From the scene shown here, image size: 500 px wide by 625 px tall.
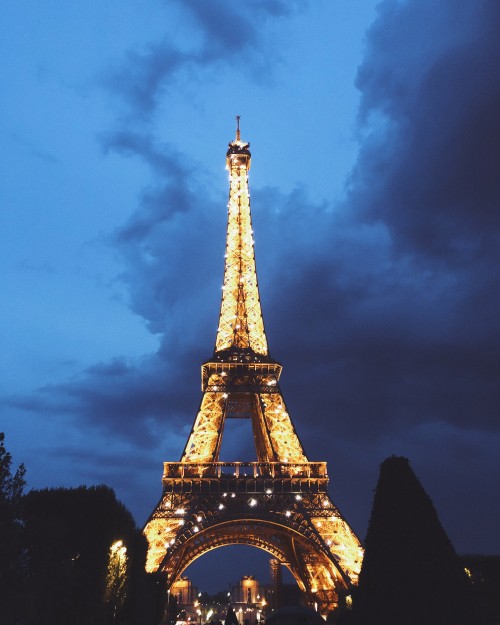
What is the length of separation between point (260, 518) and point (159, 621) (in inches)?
354

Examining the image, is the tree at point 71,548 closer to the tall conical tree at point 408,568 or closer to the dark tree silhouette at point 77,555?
the dark tree silhouette at point 77,555

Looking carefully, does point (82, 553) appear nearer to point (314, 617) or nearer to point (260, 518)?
point (314, 617)

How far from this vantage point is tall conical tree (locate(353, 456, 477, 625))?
1315 cm

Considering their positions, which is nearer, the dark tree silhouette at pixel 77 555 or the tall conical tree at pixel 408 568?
the tall conical tree at pixel 408 568

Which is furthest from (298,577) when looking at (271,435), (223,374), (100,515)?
(100,515)

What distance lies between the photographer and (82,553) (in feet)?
84.2

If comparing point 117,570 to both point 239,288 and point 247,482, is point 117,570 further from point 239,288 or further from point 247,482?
point 239,288

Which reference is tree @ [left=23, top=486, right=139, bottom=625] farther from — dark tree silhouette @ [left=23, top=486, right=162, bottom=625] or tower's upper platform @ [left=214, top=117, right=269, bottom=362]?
tower's upper platform @ [left=214, top=117, right=269, bottom=362]

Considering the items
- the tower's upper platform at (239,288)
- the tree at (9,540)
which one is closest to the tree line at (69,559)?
the tree at (9,540)

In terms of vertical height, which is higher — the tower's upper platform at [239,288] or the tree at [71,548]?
Result: the tower's upper platform at [239,288]

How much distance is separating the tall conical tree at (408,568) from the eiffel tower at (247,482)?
2618 cm

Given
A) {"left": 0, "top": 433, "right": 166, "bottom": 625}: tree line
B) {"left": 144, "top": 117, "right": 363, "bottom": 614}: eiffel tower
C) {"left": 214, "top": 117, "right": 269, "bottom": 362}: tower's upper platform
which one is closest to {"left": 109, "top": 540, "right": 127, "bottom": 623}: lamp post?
{"left": 0, "top": 433, "right": 166, "bottom": 625}: tree line

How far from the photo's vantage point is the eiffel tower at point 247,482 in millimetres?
40031

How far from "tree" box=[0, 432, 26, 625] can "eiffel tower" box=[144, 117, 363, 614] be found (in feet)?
71.3
